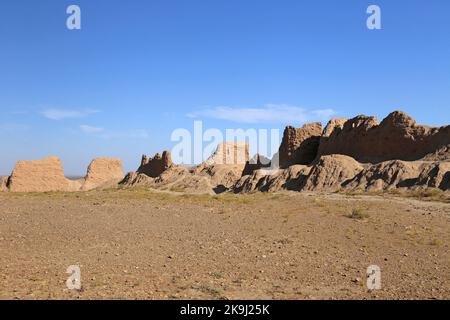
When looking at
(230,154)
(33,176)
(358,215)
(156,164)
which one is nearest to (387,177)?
(358,215)

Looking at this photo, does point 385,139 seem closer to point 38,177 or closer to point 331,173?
point 331,173

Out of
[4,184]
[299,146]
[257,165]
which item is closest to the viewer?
[299,146]

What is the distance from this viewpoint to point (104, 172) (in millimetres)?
62438

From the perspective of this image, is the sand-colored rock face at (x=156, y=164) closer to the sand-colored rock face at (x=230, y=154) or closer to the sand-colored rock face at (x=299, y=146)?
the sand-colored rock face at (x=230, y=154)

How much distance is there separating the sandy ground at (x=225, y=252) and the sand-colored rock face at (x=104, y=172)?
144 feet

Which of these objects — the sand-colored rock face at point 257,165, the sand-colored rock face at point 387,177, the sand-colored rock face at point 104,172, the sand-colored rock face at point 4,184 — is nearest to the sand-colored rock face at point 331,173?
the sand-colored rock face at point 387,177

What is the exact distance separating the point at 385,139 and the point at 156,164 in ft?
110

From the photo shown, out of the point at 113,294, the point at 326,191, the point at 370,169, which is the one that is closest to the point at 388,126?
the point at 370,169

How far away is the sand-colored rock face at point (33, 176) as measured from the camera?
44.4 m

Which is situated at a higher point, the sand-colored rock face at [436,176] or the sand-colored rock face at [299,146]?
the sand-colored rock face at [299,146]

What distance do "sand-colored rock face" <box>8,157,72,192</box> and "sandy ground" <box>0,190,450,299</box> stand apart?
2953 centimetres

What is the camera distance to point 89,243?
1110cm

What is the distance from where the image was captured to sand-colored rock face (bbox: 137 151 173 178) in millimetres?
57031

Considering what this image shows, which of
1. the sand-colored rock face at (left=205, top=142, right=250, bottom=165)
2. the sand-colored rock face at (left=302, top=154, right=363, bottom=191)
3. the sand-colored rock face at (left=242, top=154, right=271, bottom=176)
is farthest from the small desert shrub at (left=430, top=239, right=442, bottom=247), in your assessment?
the sand-colored rock face at (left=205, top=142, right=250, bottom=165)
